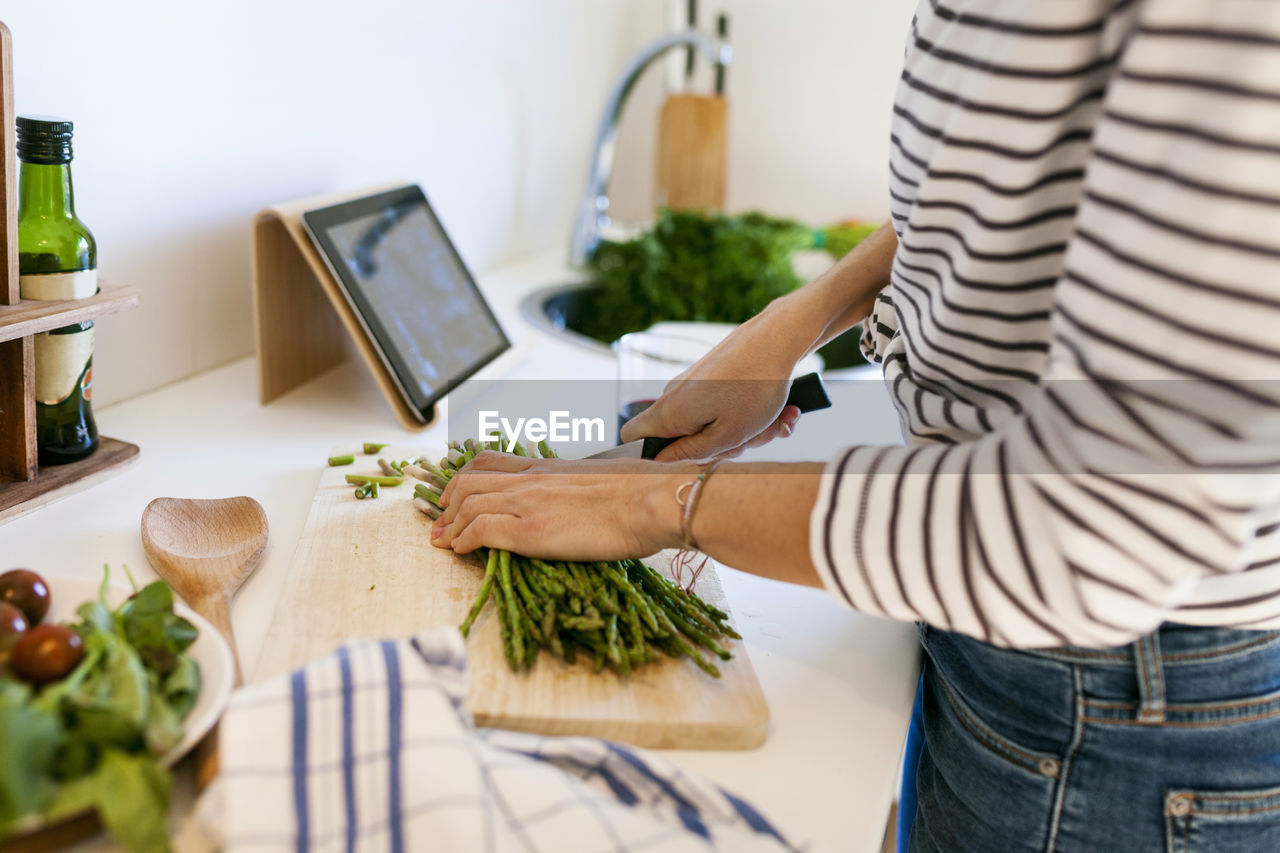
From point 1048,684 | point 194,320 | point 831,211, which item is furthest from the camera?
point 831,211

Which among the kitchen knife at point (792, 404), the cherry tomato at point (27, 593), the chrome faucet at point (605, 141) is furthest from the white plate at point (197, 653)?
the chrome faucet at point (605, 141)

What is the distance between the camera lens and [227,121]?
1.39 meters

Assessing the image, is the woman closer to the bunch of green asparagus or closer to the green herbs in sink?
the bunch of green asparagus

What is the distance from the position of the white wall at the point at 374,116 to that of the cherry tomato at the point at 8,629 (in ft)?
2.24

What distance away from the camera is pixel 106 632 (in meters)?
0.62

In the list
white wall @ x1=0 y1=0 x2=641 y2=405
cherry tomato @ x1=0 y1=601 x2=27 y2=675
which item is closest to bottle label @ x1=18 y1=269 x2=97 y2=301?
white wall @ x1=0 y1=0 x2=641 y2=405

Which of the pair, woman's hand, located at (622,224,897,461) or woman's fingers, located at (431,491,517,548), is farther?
woman's hand, located at (622,224,897,461)

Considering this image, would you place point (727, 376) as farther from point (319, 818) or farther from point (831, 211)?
point (831, 211)

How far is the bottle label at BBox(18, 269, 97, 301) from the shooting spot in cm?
98

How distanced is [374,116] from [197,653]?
4.21 feet

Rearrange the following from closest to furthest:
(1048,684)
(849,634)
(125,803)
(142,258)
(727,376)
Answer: (125,803) < (1048,684) < (849,634) < (727,376) < (142,258)

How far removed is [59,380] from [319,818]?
68 cm

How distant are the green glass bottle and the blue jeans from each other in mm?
904

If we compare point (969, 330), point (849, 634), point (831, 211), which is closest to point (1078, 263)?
point (969, 330)
